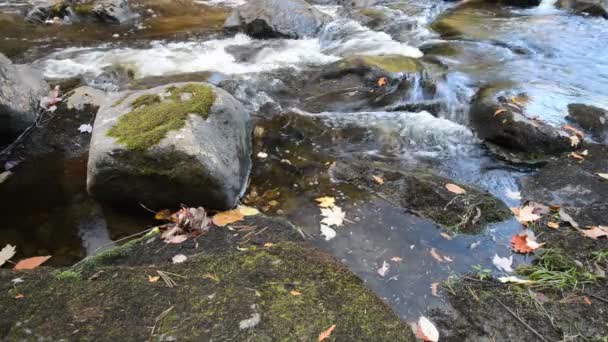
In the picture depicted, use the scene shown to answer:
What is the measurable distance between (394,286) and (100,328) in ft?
7.12

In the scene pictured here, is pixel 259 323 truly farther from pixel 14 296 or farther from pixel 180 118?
pixel 180 118

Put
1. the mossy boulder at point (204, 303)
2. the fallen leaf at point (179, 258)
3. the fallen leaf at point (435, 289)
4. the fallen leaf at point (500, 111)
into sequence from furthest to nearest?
the fallen leaf at point (500, 111) < the fallen leaf at point (435, 289) < the fallen leaf at point (179, 258) < the mossy boulder at point (204, 303)

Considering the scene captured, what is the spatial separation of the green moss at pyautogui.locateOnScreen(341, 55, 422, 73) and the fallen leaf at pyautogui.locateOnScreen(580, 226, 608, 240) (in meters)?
4.26

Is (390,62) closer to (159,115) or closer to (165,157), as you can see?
(159,115)

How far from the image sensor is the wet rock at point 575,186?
→ 14.0 ft

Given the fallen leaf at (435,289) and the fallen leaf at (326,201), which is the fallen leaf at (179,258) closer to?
the fallen leaf at (326,201)

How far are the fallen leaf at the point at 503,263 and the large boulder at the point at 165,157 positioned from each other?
2.48m

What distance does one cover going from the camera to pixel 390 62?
780cm

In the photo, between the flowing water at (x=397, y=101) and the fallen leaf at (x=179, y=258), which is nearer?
the fallen leaf at (x=179, y=258)

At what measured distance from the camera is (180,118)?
170 inches

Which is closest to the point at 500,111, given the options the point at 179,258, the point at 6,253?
the point at 179,258

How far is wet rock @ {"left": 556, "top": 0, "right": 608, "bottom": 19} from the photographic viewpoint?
11180mm

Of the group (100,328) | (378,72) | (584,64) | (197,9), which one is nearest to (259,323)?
(100,328)

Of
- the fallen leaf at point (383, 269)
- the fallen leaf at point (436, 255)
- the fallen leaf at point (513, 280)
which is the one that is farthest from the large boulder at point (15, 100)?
the fallen leaf at point (513, 280)
